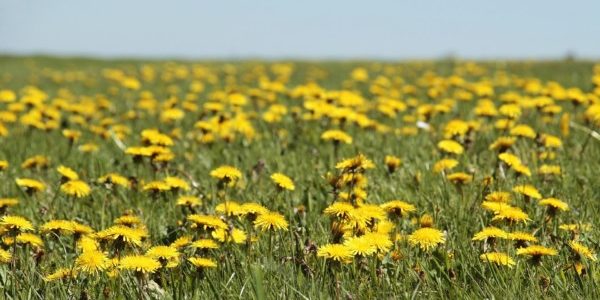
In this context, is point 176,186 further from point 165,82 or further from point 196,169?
point 165,82

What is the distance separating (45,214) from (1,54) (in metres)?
22.5

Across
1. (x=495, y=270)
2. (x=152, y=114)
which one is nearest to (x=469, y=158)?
(x=495, y=270)

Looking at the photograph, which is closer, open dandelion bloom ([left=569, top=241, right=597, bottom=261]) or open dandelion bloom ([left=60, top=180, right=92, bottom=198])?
open dandelion bloom ([left=569, top=241, right=597, bottom=261])

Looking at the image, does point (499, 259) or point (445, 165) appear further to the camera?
point (445, 165)

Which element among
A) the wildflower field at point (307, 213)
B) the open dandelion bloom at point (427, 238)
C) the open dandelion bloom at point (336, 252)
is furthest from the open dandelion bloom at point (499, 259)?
the open dandelion bloom at point (336, 252)

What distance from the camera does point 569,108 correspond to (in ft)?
22.1

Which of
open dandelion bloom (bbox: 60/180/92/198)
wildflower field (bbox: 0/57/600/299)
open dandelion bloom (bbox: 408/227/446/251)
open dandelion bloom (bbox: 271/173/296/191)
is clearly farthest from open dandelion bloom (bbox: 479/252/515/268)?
open dandelion bloom (bbox: 60/180/92/198)

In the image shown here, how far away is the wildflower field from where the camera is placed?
2.18 metres

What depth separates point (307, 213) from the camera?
3.11m

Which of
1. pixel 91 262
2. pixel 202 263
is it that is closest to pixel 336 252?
pixel 202 263

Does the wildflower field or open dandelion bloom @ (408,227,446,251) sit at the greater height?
open dandelion bloom @ (408,227,446,251)

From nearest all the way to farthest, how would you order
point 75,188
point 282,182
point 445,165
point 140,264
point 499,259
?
point 140,264
point 499,259
point 282,182
point 75,188
point 445,165

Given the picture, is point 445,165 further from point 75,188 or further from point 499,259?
point 75,188

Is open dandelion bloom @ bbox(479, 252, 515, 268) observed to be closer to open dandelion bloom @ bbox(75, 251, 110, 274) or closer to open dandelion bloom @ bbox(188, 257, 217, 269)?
open dandelion bloom @ bbox(188, 257, 217, 269)
